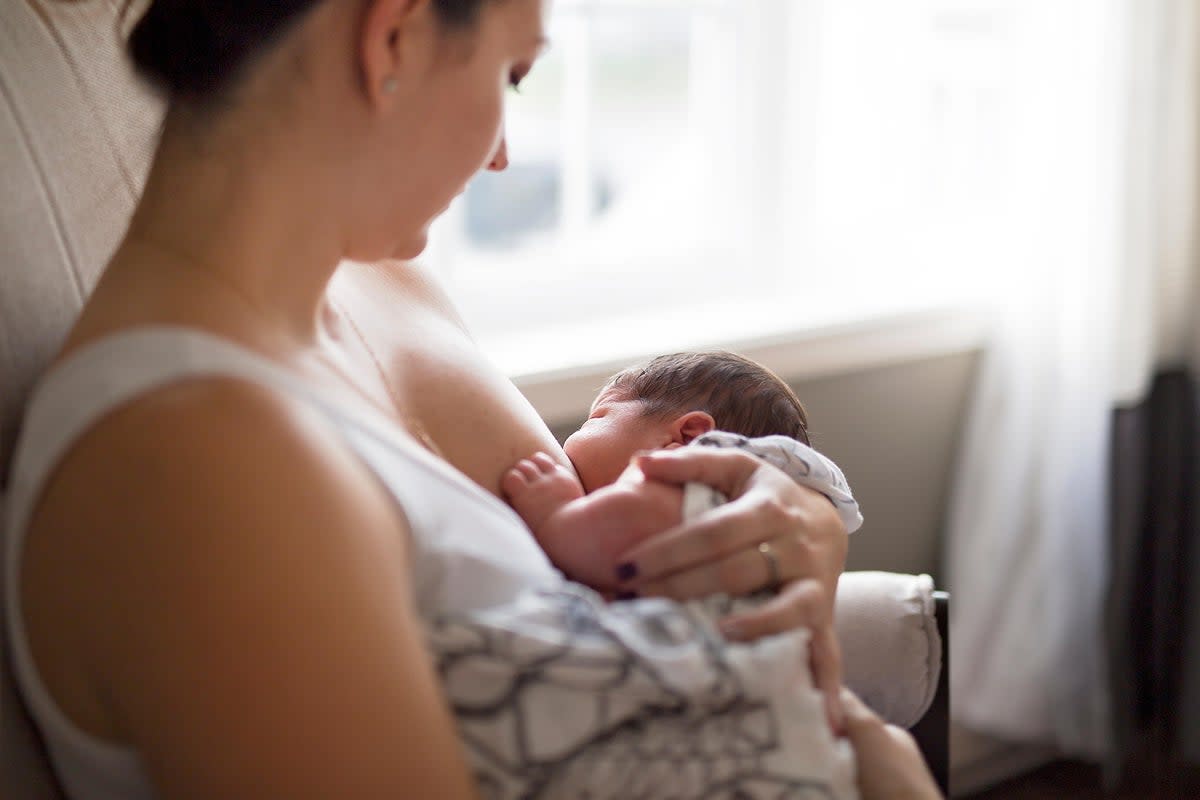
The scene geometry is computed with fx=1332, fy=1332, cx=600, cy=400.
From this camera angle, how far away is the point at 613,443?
136 cm

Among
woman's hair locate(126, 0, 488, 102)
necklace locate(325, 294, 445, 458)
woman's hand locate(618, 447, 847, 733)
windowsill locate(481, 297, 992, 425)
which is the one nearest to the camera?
woman's hair locate(126, 0, 488, 102)

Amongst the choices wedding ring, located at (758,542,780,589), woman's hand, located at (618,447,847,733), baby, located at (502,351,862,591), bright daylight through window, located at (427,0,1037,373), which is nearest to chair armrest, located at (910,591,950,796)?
baby, located at (502,351,862,591)

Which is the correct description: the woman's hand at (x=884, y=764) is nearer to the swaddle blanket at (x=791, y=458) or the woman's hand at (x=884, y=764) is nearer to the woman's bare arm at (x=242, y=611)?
→ the swaddle blanket at (x=791, y=458)

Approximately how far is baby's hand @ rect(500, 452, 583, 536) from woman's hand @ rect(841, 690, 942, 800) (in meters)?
0.30

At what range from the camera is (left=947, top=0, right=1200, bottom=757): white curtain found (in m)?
2.39

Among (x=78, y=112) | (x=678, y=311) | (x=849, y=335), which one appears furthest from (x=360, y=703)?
(x=678, y=311)

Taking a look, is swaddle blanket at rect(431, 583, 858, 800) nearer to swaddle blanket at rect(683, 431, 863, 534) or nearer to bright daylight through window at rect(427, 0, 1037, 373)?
swaddle blanket at rect(683, 431, 863, 534)

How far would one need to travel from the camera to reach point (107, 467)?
751 mm

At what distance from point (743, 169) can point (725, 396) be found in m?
1.46

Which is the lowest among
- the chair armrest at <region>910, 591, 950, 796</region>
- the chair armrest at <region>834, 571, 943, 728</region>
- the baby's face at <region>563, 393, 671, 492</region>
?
the chair armrest at <region>910, 591, 950, 796</region>

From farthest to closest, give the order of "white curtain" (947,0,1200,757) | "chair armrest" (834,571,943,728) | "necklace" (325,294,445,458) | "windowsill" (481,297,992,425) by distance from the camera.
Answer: "white curtain" (947,0,1200,757) → "windowsill" (481,297,992,425) → "chair armrest" (834,571,943,728) → "necklace" (325,294,445,458)

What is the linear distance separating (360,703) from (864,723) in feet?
1.56

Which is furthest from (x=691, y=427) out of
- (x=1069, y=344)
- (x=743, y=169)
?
(x=743, y=169)

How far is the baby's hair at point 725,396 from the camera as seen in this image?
1.37m
